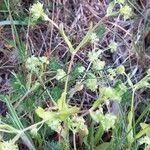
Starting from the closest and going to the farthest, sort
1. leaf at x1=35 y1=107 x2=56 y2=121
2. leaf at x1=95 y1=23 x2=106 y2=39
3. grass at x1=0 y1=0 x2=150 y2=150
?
leaf at x1=35 y1=107 x2=56 y2=121
grass at x1=0 y1=0 x2=150 y2=150
leaf at x1=95 y1=23 x2=106 y2=39

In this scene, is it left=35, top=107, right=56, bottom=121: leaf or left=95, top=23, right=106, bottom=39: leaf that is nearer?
left=35, top=107, right=56, bottom=121: leaf

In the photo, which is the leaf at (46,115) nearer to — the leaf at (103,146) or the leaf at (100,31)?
the leaf at (103,146)

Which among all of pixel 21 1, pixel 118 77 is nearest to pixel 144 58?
pixel 118 77

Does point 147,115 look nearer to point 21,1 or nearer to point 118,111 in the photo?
point 118,111

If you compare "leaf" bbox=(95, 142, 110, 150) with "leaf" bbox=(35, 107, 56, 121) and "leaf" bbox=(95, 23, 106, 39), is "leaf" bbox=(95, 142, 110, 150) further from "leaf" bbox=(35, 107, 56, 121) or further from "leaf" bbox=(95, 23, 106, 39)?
"leaf" bbox=(95, 23, 106, 39)

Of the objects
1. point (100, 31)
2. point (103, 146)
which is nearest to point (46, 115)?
point (103, 146)

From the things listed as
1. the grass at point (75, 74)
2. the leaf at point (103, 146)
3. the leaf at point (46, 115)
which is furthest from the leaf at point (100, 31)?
the leaf at point (46, 115)

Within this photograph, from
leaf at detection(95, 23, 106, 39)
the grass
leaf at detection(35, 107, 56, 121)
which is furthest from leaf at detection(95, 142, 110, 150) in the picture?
leaf at detection(95, 23, 106, 39)

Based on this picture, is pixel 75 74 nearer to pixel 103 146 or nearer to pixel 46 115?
pixel 103 146

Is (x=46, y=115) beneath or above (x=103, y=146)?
above
